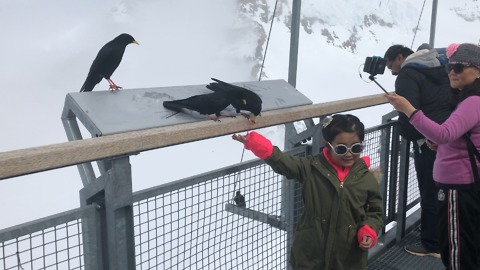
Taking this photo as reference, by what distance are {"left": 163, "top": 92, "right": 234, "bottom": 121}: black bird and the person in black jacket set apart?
130 cm

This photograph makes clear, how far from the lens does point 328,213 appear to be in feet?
5.41

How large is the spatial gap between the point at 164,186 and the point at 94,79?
3.67 feet

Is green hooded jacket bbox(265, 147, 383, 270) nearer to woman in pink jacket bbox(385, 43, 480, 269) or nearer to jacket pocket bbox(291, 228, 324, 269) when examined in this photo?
jacket pocket bbox(291, 228, 324, 269)

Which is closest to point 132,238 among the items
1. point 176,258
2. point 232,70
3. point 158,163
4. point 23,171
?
point 176,258

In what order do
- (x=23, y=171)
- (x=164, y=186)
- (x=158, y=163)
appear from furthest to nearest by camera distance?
1. (x=158, y=163)
2. (x=164, y=186)
3. (x=23, y=171)

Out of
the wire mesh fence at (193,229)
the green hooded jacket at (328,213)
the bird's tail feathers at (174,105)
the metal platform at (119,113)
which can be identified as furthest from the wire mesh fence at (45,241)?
the green hooded jacket at (328,213)

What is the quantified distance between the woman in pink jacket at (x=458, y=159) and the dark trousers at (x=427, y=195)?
0.66 m

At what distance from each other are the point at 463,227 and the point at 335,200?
2.17ft

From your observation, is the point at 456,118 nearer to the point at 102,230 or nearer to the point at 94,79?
the point at 102,230

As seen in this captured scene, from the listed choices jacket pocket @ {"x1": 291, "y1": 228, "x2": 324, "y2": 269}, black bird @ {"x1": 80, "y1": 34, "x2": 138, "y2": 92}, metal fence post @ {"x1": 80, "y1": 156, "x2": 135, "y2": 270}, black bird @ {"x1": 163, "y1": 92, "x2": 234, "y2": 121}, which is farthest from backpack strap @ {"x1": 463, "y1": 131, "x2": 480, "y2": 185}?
black bird @ {"x1": 80, "y1": 34, "x2": 138, "y2": 92}

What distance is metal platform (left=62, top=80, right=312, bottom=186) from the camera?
1317 mm

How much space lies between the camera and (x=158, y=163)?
30.3 metres

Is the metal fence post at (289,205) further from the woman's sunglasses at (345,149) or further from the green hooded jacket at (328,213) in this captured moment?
the woman's sunglasses at (345,149)

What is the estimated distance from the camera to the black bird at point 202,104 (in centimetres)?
153
